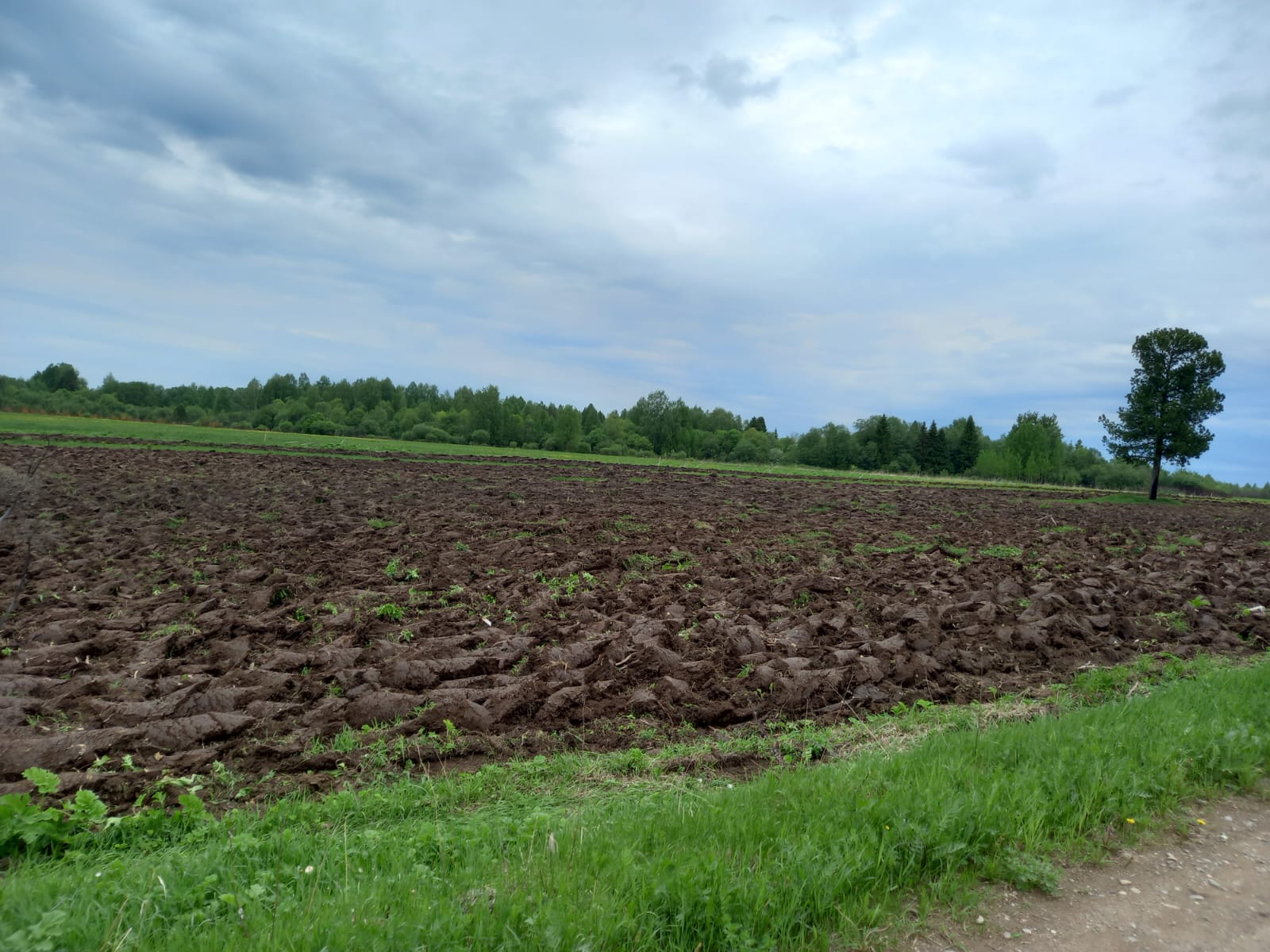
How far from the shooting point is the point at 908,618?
973 cm

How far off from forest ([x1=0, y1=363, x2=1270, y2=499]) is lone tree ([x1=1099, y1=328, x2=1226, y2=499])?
1378 inches

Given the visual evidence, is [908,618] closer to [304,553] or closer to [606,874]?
[606,874]

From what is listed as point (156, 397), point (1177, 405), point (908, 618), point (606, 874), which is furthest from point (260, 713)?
point (156, 397)

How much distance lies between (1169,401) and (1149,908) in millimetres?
57811

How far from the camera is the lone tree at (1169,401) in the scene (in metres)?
47.6

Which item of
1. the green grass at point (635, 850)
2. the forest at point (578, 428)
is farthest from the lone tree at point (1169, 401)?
the green grass at point (635, 850)

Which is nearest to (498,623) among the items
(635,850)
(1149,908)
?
(635,850)

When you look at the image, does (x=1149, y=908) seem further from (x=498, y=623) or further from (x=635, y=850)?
(x=498, y=623)

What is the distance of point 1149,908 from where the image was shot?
3729 millimetres

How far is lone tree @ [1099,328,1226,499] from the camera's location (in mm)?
47562

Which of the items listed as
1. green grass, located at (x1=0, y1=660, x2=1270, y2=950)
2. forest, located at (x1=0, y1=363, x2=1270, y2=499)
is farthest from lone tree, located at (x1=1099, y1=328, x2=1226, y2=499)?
green grass, located at (x1=0, y1=660, x2=1270, y2=950)

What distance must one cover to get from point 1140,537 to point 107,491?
3070 cm

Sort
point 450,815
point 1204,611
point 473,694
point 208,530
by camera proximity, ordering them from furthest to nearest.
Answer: point 208,530 < point 1204,611 < point 473,694 < point 450,815

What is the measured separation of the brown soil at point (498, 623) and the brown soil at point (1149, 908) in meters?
2.76
